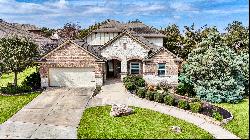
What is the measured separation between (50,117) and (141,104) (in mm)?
7370

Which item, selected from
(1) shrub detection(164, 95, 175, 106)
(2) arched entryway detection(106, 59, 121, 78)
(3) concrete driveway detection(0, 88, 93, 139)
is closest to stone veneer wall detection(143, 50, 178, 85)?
Answer: (2) arched entryway detection(106, 59, 121, 78)

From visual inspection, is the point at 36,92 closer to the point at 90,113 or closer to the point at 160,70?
the point at 90,113

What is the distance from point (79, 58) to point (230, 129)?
56.4 ft

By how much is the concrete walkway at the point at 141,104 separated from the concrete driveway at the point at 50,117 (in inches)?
54.5

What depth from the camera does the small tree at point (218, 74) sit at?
31.3m

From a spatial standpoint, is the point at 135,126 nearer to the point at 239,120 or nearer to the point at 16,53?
the point at 239,120

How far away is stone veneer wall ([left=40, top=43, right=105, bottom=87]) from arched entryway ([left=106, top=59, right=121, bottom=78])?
15.1 ft

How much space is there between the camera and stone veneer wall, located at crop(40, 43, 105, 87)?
1414 inches

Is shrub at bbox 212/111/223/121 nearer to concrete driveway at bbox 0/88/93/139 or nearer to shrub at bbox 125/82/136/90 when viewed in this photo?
concrete driveway at bbox 0/88/93/139

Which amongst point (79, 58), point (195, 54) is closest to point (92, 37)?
point (79, 58)

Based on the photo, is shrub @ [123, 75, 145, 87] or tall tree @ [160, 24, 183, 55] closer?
shrub @ [123, 75, 145, 87]

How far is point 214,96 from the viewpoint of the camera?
3148 cm

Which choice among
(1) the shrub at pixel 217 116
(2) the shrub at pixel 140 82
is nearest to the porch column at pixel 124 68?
(2) the shrub at pixel 140 82

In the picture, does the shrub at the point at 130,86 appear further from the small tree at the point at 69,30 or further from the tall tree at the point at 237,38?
the small tree at the point at 69,30
